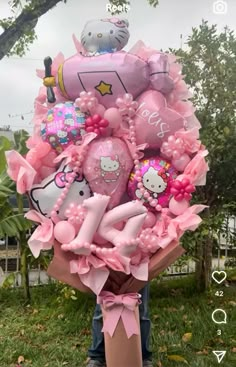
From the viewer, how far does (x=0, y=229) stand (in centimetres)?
316

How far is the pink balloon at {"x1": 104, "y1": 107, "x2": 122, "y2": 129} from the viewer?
5.79 ft

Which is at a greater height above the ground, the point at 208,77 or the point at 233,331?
the point at 208,77

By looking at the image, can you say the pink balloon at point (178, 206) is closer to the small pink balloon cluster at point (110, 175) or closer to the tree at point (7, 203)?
the small pink balloon cluster at point (110, 175)

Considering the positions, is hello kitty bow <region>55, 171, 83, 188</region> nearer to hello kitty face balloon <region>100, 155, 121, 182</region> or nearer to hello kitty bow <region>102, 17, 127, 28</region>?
hello kitty face balloon <region>100, 155, 121, 182</region>

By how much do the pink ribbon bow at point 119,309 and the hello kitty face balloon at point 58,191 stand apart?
1.12 feet

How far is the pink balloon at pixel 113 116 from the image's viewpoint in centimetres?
176

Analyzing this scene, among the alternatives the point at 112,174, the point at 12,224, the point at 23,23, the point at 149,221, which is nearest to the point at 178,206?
the point at 149,221

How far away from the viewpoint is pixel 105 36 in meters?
1.82

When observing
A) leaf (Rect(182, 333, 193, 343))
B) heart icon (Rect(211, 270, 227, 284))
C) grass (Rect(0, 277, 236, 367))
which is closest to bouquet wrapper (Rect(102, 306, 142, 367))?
grass (Rect(0, 277, 236, 367))

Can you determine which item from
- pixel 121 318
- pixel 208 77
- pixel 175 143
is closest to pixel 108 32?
pixel 175 143

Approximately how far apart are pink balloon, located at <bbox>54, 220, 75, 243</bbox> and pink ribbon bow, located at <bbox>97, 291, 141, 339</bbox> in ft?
0.83

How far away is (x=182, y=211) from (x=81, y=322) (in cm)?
166

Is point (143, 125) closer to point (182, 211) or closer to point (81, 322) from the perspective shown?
point (182, 211)

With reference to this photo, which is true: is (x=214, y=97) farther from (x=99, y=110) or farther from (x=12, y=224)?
(x=99, y=110)
